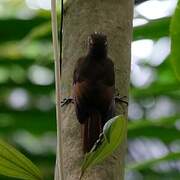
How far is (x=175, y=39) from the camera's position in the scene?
89 centimetres

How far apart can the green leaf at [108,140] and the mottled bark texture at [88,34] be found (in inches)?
3.6

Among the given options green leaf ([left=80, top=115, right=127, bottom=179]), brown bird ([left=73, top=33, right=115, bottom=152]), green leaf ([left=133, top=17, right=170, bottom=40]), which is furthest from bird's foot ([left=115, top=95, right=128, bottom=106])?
green leaf ([left=133, top=17, right=170, bottom=40])

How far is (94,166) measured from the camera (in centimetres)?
82

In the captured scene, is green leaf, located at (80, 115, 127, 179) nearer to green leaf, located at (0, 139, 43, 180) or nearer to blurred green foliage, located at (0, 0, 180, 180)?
green leaf, located at (0, 139, 43, 180)

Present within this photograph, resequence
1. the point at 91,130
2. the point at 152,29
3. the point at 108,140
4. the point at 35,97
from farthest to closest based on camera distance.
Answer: the point at 35,97
the point at 152,29
the point at 91,130
the point at 108,140

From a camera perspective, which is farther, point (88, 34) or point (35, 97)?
point (35, 97)

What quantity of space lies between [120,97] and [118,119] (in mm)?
142

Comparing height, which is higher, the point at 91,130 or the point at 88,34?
the point at 88,34

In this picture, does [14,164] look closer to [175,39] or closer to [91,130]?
[91,130]

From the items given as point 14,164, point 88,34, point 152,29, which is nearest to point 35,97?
point 152,29

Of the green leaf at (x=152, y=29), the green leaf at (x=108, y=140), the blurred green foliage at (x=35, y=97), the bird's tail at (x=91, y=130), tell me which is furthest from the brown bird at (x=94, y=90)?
the blurred green foliage at (x=35, y=97)

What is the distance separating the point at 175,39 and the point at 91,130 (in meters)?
0.17

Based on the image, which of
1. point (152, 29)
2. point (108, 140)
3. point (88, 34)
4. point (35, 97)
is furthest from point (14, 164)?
point (35, 97)

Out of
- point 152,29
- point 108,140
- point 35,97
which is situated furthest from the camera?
point 35,97
